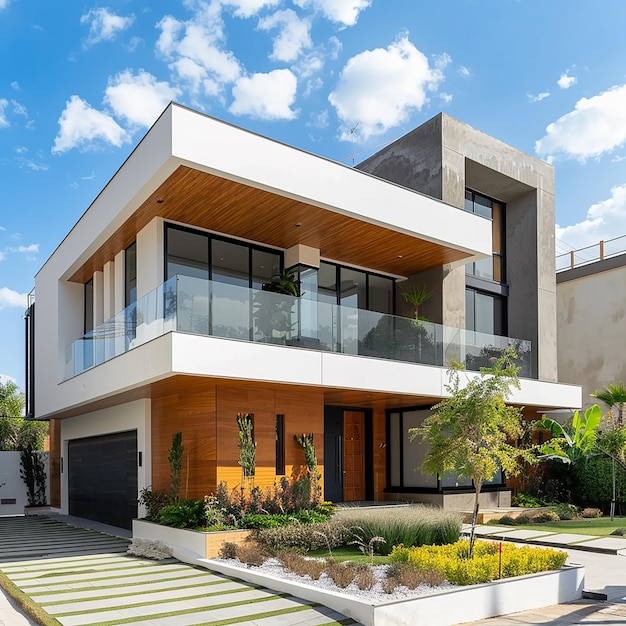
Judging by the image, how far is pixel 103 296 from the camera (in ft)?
71.3

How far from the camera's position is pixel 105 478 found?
72.1ft

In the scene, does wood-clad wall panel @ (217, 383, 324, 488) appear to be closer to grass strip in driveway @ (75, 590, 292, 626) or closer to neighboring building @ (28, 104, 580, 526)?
neighboring building @ (28, 104, 580, 526)

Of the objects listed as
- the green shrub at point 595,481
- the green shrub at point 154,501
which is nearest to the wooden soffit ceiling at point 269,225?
the green shrub at point 154,501

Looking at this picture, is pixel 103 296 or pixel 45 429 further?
pixel 45 429

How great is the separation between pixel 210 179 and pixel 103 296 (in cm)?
868

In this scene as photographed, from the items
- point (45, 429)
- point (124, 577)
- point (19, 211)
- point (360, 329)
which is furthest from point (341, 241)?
point (45, 429)

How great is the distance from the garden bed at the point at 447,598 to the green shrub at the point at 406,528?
9.68 feet

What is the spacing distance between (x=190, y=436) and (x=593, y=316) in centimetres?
2054

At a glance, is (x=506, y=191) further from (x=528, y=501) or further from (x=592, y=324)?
(x=528, y=501)

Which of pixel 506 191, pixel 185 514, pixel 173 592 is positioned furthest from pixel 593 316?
pixel 173 592

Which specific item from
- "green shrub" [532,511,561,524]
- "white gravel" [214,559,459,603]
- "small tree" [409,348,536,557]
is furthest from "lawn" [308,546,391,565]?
"green shrub" [532,511,561,524]

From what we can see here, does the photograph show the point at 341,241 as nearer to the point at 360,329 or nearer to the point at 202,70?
the point at 360,329

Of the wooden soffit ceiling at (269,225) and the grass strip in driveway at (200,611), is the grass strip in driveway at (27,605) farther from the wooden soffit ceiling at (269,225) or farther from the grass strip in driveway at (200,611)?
the wooden soffit ceiling at (269,225)

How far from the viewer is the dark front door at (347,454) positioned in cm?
2108
